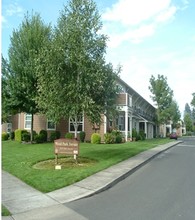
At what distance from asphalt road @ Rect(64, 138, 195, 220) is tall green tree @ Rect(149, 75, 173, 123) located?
146ft

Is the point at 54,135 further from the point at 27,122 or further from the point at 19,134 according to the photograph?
the point at 27,122

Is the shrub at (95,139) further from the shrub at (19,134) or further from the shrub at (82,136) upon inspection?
the shrub at (19,134)

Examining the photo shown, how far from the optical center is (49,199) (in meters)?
8.63

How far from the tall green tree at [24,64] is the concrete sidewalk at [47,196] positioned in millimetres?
13747

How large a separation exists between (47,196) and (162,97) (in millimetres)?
49253

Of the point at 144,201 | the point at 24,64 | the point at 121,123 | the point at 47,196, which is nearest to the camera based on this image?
the point at 144,201

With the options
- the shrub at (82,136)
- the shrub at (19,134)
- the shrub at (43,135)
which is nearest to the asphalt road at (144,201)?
the shrub at (82,136)

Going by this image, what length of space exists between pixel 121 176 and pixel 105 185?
1.74 metres

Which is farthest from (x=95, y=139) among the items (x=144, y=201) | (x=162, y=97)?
(x=162, y=97)

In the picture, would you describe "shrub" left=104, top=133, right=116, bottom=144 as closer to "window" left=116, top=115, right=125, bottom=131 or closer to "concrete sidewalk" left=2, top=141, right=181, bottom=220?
"window" left=116, top=115, right=125, bottom=131

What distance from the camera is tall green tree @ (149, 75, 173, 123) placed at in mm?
56469

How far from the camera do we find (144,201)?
8555 mm

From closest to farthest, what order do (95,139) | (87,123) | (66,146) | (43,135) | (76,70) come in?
1. (66,146)
2. (76,70)
3. (95,139)
4. (43,135)
5. (87,123)

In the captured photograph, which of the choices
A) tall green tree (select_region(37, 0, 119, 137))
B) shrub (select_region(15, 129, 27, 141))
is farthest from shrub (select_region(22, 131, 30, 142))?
tall green tree (select_region(37, 0, 119, 137))
